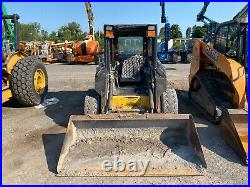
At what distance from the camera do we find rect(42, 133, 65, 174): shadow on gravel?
432cm

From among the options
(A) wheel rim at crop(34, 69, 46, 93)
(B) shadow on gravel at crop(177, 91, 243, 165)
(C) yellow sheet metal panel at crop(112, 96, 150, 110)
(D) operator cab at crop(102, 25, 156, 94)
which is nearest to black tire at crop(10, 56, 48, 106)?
(A) wheel rim at crop(34, 69, 46, 93)

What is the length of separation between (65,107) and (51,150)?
8.89 ft

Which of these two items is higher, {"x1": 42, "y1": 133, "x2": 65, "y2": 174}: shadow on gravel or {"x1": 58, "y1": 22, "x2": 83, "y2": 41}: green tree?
{"x1": 58, "y1": 22, "x2": 83, "y2": 41}: green tree

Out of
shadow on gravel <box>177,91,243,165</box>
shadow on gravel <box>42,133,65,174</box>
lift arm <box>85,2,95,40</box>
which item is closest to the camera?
shadow on gravel <box>42,133,65,174</box>

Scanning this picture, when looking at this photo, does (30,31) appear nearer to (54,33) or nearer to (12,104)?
(54,33)

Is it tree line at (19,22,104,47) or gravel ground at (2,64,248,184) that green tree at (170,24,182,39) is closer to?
tree line at (19,22,104,47)

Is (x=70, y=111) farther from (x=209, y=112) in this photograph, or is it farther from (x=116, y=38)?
(x=209, y=112)

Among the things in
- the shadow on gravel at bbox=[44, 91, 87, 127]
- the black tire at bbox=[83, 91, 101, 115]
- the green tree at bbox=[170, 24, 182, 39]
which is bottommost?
the shadow on gravel at bbox=[44, 91, 87, 127]

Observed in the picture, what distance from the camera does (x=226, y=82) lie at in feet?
20.2

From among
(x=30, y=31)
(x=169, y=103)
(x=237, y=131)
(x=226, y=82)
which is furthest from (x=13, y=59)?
(x=30, y=31)

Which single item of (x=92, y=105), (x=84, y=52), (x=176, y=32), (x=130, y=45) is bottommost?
(x=92, y=105)

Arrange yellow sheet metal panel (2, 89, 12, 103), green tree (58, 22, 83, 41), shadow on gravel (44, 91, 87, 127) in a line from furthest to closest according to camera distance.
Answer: green tree (58, 22, 83, 41), yellow sheet metal panel (2, 89, 12, 103), shadow on gravel (44, 91, 87, 127)

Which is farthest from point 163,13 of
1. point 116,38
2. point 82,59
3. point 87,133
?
point 87,133

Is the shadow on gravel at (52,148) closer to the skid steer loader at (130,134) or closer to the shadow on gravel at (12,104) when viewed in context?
the skid steer loader at (130,134)
